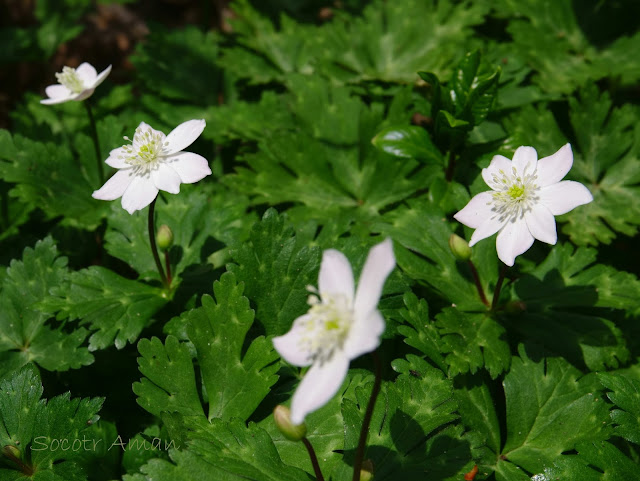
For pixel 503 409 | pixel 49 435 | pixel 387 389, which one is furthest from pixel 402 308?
pixel 49 435

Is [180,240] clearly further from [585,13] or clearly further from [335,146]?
[585,13]

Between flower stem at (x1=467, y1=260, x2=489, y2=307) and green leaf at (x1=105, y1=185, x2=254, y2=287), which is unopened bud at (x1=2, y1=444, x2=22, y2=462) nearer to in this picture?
green leaf at (x1=105, y1=185, x2=254, y2=287)

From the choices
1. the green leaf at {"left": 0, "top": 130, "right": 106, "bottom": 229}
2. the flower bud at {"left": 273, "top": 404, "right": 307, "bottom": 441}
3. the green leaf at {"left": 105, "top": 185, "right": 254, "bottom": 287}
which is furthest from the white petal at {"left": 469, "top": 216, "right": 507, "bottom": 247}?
the green leaf at {"left": 0, "top": 130, "right": 106, "bottom": 229}

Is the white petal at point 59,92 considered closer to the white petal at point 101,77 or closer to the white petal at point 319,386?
the white petal at point 101,77

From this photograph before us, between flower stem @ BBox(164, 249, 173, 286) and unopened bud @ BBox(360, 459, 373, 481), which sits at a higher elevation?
unopened bud @ BBox(360, 459, 373, 481)

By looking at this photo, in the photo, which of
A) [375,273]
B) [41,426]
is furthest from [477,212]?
[41,426]

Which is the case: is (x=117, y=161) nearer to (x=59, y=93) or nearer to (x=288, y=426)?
(x=59, y=93)

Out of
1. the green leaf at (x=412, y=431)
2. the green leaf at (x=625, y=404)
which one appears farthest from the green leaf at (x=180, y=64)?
the green leaf at (x=625, y=404)
